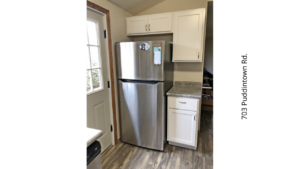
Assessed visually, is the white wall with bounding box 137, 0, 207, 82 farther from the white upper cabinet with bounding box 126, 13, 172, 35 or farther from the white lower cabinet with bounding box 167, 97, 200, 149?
the white lower cabinet with bounding box 167, 97, 200, 149

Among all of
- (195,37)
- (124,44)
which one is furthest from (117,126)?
(195,37)

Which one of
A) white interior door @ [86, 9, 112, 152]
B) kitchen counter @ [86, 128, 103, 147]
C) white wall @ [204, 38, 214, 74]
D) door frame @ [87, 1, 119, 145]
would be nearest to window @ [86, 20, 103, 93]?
white interior door @ [86, 9, 112, 152]

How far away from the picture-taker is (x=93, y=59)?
1.66 m

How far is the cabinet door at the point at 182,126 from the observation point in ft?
5.94

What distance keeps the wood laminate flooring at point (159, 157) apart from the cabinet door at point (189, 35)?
1230 millimetres

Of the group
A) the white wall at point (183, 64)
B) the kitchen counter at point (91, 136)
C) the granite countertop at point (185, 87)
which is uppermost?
the white wall at point (183, 64)

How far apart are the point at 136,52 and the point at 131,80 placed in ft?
1.29

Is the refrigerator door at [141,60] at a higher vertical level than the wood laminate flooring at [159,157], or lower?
higher

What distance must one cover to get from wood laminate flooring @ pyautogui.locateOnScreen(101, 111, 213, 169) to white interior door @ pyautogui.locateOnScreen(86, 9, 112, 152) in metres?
0.23

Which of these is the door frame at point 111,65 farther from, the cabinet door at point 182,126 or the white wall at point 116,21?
the cabinet door at point 182,126

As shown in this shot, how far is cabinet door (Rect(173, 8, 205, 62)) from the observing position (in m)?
1.77

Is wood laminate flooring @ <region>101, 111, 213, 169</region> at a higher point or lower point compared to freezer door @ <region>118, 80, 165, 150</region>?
lower

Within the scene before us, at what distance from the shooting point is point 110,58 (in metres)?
1.84

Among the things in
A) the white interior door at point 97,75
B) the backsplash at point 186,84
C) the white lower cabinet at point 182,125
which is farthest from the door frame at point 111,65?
the backsplash at point 186,84
